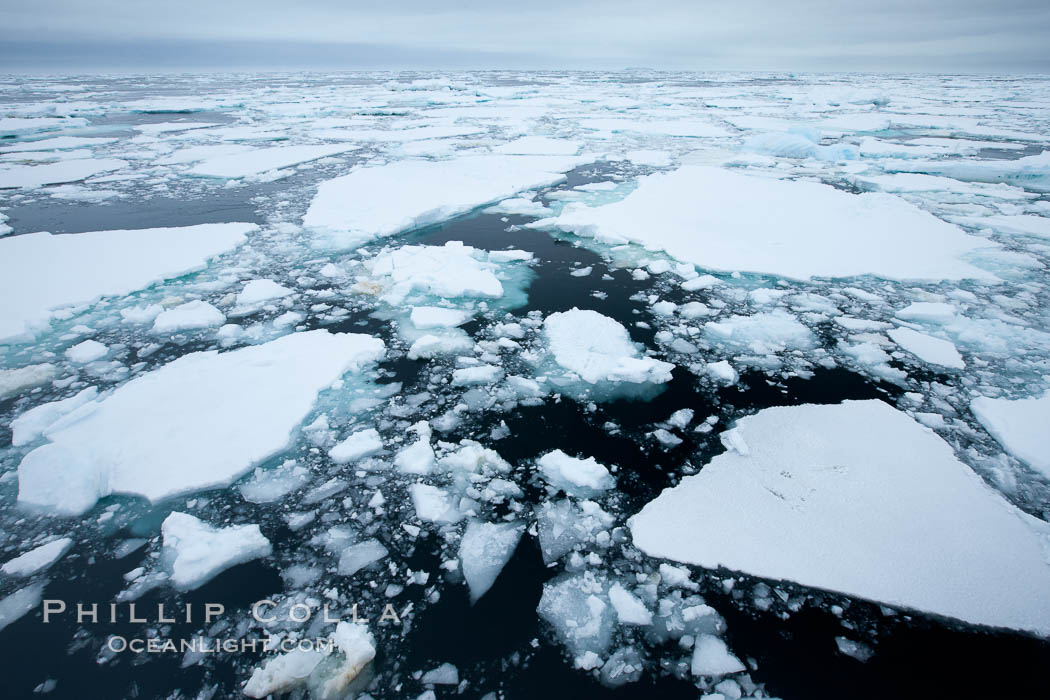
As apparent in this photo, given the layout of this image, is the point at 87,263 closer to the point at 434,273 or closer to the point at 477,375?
the point at 434,273

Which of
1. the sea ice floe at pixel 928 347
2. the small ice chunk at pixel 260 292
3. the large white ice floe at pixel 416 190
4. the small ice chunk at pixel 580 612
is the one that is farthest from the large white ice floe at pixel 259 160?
the sea ice floe at pixel 928 347

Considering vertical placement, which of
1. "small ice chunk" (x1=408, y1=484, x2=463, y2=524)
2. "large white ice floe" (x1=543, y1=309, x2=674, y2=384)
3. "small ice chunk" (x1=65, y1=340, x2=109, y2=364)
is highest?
"large white ice floe" (x1=543, y1=309, x2=674, y2=384)

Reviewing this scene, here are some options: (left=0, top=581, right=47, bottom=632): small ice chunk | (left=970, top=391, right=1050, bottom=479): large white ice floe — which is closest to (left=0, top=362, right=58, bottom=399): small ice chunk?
(left=0, top=581, right=47, bottom=632): small ice chunk

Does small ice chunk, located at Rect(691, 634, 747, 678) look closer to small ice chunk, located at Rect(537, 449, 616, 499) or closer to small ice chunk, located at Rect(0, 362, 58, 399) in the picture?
small ice chunk, located at Rect(537, 449, 616, 499)

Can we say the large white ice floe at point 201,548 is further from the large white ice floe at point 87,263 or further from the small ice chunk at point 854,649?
the large white ice floe at point 87,263

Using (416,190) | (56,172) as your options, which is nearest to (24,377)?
(416,190)
